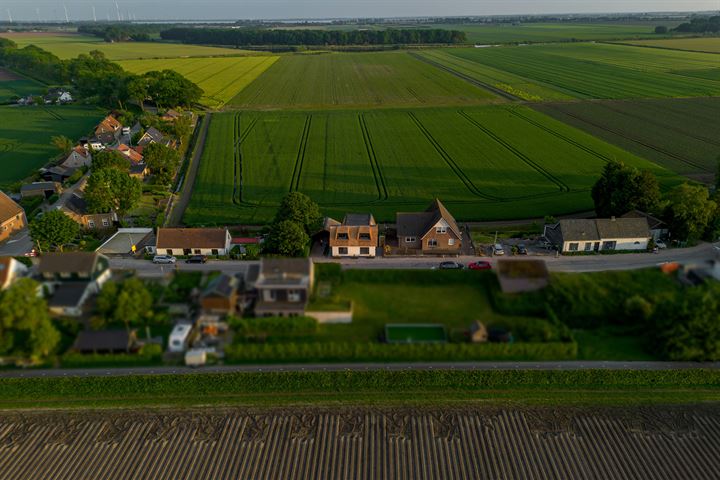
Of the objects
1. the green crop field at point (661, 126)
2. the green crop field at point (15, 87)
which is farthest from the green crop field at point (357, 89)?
the green crop field at point (15, 87)

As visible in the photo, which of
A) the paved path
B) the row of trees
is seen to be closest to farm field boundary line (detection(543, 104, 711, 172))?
the row of trees

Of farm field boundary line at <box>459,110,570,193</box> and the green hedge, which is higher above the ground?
farm field boundary line at <box>459,110,570,193</box>

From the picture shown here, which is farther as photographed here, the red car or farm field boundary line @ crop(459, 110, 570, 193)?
farm field boundary line @ crop(459, 110, 570, 193)

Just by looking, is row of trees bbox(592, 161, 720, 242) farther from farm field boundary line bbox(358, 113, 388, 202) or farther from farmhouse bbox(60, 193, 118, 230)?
farmhouse bbox(60, 193, 118, 230)

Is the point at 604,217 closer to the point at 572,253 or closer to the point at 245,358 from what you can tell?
the point at 572,253

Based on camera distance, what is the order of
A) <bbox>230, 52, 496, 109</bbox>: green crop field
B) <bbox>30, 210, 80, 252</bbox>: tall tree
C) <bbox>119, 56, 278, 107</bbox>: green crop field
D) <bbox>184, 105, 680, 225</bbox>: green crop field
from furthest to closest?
<bbox>119, 56, 278, 107</bbox>: green crop field → <bbox>230, 52, 496, 109</bbox>: green crop field → <bbox>184, 105, 680, 225</bbox>: green crop field → <bbox>30, 210, 80, 252</bbox>: tall tree

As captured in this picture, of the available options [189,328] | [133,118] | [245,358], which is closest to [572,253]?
[245,358]

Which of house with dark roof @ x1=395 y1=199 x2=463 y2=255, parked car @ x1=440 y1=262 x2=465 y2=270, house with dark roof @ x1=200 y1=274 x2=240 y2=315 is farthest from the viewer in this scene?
house with dark roof @ x1=395 y1=199 x2=463 y2=255
